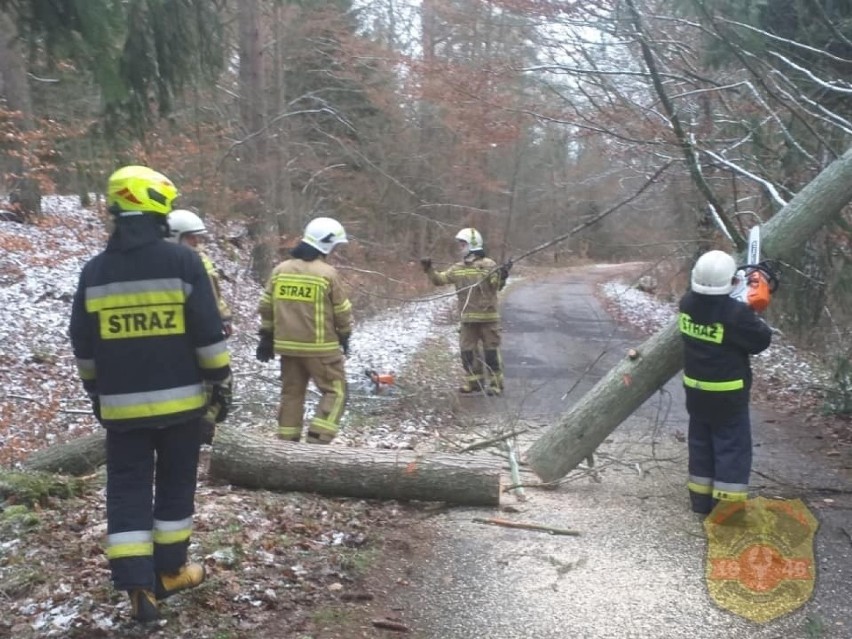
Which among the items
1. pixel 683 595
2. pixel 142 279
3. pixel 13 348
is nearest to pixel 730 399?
pixel 683 595

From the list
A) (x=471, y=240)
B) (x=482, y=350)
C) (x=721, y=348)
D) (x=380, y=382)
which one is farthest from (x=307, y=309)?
(x=482, y=350)

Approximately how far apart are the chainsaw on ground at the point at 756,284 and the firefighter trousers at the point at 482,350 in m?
5.33

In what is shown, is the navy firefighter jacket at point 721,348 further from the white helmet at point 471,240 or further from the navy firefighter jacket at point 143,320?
the white helmet at point 471,240

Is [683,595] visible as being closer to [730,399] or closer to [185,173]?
[730,399]

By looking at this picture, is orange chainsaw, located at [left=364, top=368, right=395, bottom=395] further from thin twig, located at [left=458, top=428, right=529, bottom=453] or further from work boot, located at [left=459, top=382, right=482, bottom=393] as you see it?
thin twig, located at [left=458, top=428, right=529, bottom=453]

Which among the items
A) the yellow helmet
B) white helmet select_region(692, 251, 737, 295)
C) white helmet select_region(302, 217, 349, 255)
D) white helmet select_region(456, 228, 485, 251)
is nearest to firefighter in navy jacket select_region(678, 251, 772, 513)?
white helmet select_region(692, 251, 737, 295)

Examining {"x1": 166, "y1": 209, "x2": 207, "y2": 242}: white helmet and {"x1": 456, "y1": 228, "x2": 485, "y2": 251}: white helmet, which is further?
{"x1": 456, "y1": 228, "x2": 485, "y2": 251}: white helmet

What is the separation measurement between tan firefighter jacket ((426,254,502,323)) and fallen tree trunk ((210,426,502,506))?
4.57 meters

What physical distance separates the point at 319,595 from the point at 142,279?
6.06ft

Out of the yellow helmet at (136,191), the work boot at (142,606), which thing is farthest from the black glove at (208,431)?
the yellow helmet at (136,191)

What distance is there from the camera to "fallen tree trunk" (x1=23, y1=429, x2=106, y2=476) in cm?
624

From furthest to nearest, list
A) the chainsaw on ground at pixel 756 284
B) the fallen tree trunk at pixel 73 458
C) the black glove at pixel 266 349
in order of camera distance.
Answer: the black glove at pixel 266 349 < the fallen tree trunk at pixel 73 458 < the chainsaw on ground at pixel 756 284

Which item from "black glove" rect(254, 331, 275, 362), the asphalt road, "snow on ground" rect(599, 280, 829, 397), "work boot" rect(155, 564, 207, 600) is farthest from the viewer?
"snow on ground" rect(599, 280, 829, 397)

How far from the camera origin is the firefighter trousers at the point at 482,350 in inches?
427
